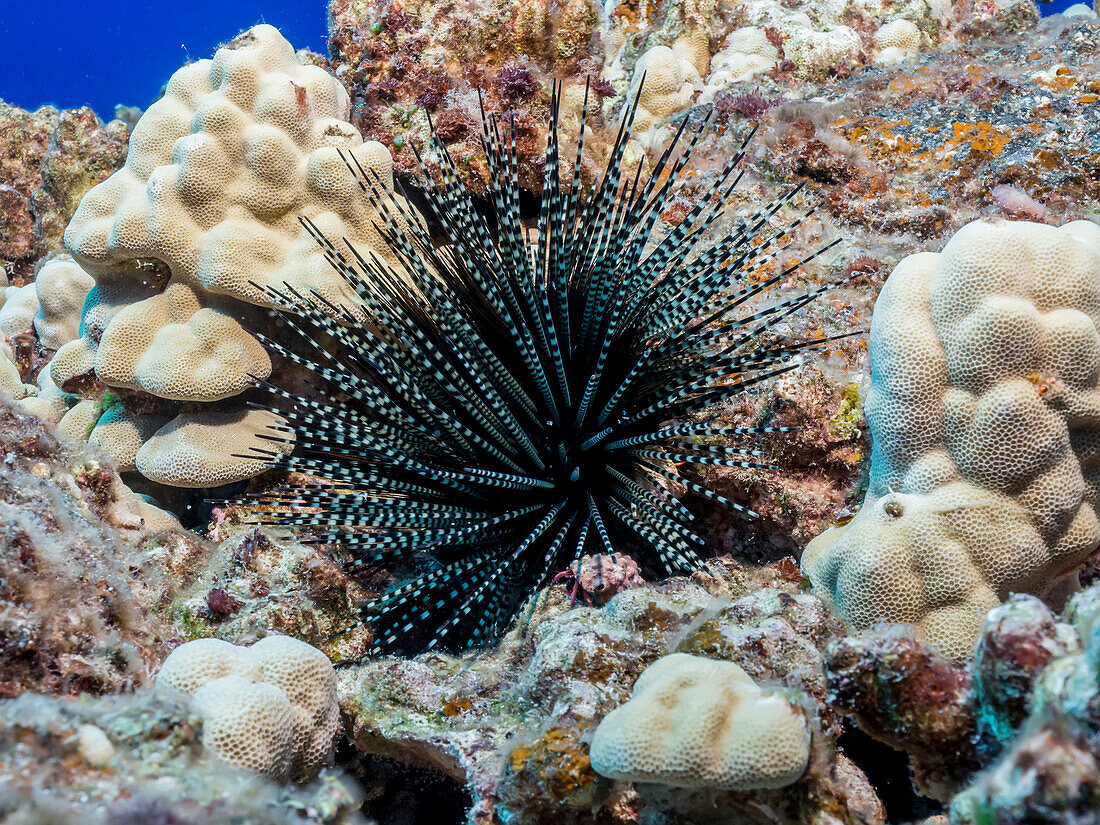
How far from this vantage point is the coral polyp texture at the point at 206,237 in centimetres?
390

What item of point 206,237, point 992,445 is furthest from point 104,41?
point 992,445

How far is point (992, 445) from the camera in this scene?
2.41m

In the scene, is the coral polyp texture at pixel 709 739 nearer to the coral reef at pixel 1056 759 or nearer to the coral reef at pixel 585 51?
the coral reef at pixel 1056 759

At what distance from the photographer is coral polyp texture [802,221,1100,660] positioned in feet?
7.81

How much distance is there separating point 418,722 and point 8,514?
176 cm

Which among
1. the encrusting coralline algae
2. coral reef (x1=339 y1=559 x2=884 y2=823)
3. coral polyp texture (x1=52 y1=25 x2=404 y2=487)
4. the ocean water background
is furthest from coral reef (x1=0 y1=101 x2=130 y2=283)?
the ocean water background

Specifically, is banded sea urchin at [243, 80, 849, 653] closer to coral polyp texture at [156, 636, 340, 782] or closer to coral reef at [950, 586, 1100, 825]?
coral polyp texture at [156, 636, 340, 782]

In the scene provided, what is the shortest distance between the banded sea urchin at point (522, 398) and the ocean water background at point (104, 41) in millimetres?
42641

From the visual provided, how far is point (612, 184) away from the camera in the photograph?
10.7 ft

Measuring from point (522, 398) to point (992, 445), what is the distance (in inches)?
79.1

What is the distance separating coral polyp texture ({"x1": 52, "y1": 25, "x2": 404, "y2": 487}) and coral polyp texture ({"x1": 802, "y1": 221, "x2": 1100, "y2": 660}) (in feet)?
10.2

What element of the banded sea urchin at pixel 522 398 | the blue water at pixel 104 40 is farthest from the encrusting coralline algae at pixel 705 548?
the blue water at pixel 104 40

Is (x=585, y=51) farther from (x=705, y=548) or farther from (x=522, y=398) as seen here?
(x=705, y=548)

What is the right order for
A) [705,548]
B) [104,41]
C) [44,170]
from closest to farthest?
1. [705,548]
2. [44,170]
3. [104,41]
